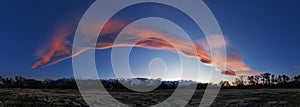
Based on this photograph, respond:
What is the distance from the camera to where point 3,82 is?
332 feet

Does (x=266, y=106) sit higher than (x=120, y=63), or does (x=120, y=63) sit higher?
(x=120, y=63)

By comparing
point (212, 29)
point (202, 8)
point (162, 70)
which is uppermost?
point (202, 8)

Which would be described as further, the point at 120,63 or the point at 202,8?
the point at 120,63

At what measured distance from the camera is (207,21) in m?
28.3

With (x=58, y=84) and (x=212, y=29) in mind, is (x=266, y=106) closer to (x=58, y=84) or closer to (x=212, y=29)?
(x=212, y=29)

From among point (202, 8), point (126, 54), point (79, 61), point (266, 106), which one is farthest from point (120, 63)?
point (266, 106)

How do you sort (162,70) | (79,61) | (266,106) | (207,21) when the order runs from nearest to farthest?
(207,21) < (79,61) < (162,70) < (266,106)

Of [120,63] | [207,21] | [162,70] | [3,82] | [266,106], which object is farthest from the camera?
[3,82]

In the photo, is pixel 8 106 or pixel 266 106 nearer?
pixel 8 106

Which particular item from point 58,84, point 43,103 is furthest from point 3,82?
point 43,103

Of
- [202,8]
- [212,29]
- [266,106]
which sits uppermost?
[202,8]

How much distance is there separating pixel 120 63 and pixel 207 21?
1130 cm

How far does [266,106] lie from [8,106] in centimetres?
3196

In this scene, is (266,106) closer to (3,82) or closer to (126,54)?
(126,54)
